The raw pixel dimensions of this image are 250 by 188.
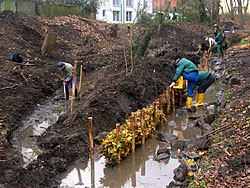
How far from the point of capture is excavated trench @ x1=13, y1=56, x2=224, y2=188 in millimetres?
6480

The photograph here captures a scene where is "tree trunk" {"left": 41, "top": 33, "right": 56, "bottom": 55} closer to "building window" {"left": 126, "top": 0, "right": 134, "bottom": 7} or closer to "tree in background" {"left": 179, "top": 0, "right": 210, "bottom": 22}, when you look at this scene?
"tree in background" {"left": 179, "top": 0, "right": 210, "bottom": 22}

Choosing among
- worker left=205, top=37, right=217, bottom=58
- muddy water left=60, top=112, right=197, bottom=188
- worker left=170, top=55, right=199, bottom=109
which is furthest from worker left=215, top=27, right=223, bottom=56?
muddy water left=60, top=112, right=197, bottom=188

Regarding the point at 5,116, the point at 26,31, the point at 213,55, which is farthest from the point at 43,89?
the point at 213,55

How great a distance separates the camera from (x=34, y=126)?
941 cm

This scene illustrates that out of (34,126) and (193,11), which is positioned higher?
(193,11)

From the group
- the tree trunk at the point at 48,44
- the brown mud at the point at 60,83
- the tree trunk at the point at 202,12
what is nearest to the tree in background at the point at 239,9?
the tree trunk at the point at 202,12

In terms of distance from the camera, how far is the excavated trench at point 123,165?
21.3 ft

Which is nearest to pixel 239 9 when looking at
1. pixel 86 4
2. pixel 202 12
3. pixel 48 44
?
pixel 202 12

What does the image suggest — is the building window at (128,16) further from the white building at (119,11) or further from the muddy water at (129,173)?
the muddy water at (129,173)

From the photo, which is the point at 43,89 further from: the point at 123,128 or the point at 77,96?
the point at 123,128

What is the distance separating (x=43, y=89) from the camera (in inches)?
488

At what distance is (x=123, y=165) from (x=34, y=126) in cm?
368

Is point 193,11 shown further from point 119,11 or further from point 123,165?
point 123,165

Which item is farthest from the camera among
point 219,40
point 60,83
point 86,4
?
point 86,4
